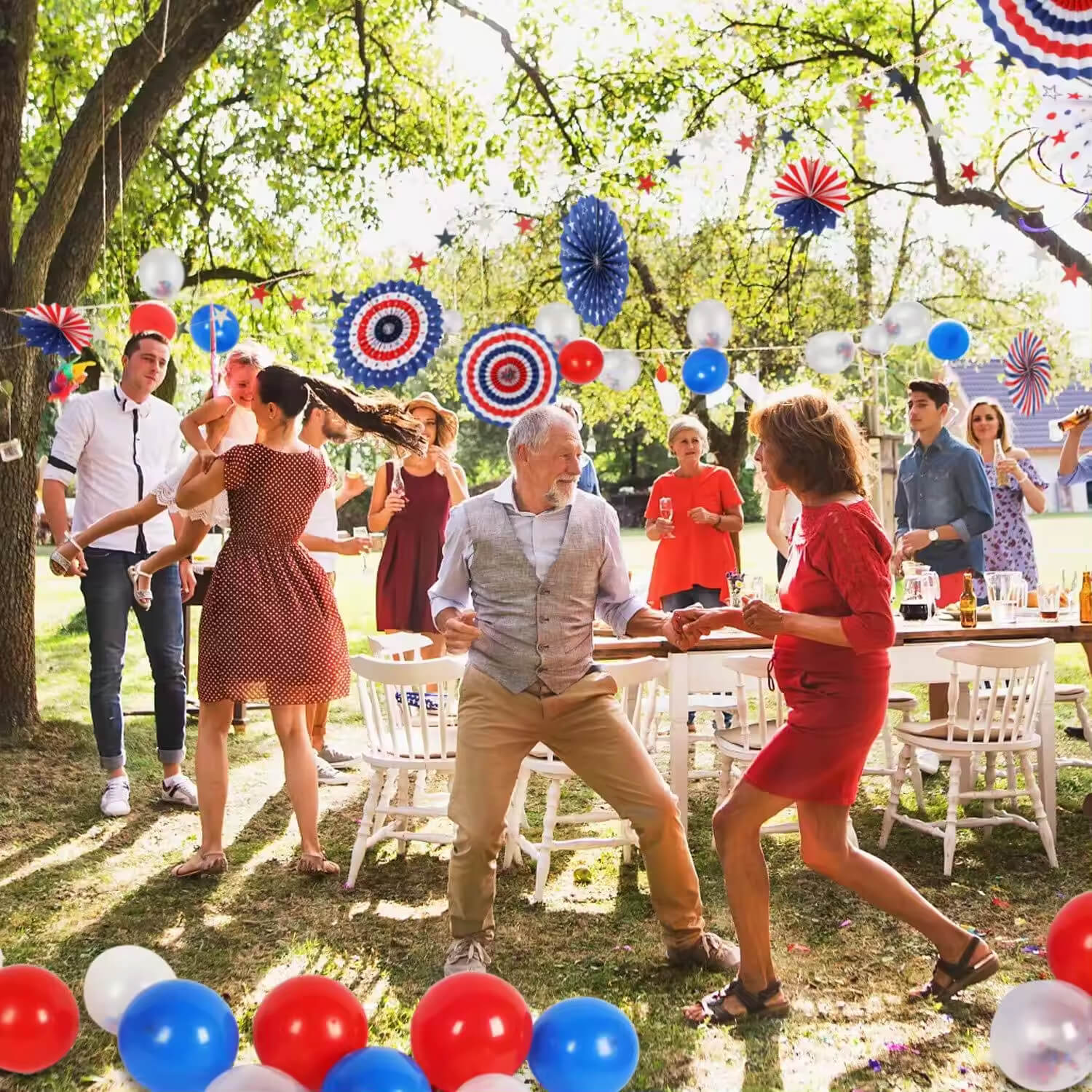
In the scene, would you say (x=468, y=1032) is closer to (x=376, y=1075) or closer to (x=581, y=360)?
(x=376, y=1075)

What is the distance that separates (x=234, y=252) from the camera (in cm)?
1026

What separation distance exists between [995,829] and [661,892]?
6.90 ft

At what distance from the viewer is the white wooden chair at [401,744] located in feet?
12.9

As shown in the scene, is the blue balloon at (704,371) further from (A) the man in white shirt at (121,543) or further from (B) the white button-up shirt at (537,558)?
(B) the white button-up shirt at (537,558)

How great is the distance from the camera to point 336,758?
245 inches

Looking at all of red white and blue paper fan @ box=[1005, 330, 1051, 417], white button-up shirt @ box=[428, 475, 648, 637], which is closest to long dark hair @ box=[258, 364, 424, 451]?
white button-up shirt @ box=[428, 475, 648, 637]

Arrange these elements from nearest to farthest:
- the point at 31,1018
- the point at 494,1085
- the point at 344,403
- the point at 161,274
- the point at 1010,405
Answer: the point at 494,1085 → the point at 31,1018 → the point at 344,403 → the point at 161,274 → the point at 1010,405

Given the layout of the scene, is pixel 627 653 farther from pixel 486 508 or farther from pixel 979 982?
pixel 979 982

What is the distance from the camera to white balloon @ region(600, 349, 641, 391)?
6676mm

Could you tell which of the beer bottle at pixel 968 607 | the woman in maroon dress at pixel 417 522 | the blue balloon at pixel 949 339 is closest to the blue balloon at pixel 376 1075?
the beer bottle at pixel 968 607

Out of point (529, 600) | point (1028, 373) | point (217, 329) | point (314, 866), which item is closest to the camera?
point (529, 600)

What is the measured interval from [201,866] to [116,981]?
1550mm

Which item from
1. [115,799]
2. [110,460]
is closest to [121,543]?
[110,460]

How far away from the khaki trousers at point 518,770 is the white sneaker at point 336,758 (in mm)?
2967
